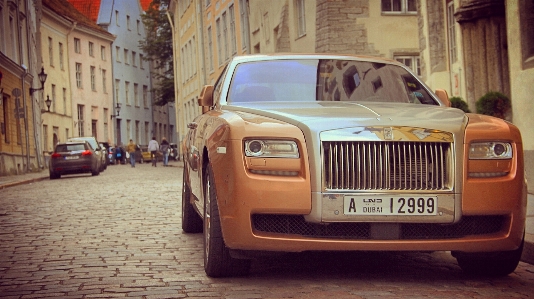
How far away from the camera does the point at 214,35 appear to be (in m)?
46.5

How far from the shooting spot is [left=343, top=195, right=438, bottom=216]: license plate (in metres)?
5.57

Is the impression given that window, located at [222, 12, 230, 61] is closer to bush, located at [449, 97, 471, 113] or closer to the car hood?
bush, located at [449, 97, 471, 113]

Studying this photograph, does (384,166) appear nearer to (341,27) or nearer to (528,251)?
(528,251)

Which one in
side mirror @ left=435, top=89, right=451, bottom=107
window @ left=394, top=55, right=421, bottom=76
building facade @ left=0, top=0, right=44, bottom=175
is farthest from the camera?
building facade @ left=0, top=0, right=44, bottom=175

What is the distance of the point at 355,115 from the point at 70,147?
1125 inches

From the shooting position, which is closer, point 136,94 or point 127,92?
point 127,92

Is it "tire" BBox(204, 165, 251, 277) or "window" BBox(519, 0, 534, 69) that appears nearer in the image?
"tire" BBox(204, 165, 251, 277)

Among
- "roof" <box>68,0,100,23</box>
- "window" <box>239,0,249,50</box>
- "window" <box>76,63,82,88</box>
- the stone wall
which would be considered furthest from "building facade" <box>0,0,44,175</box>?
"roof" <box>68,0,100,23</box>

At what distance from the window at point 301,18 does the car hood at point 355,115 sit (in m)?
22.9

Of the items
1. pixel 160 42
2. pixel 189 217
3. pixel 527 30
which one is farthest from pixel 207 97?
pixel 160 42

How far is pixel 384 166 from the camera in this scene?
223 inches

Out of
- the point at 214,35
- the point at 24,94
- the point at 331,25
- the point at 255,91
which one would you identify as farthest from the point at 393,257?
the point at 214,35

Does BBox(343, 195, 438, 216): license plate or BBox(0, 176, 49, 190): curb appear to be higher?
BBox(343, 195, 438, 216): license plate

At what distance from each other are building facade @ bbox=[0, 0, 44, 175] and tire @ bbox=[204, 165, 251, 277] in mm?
27617
